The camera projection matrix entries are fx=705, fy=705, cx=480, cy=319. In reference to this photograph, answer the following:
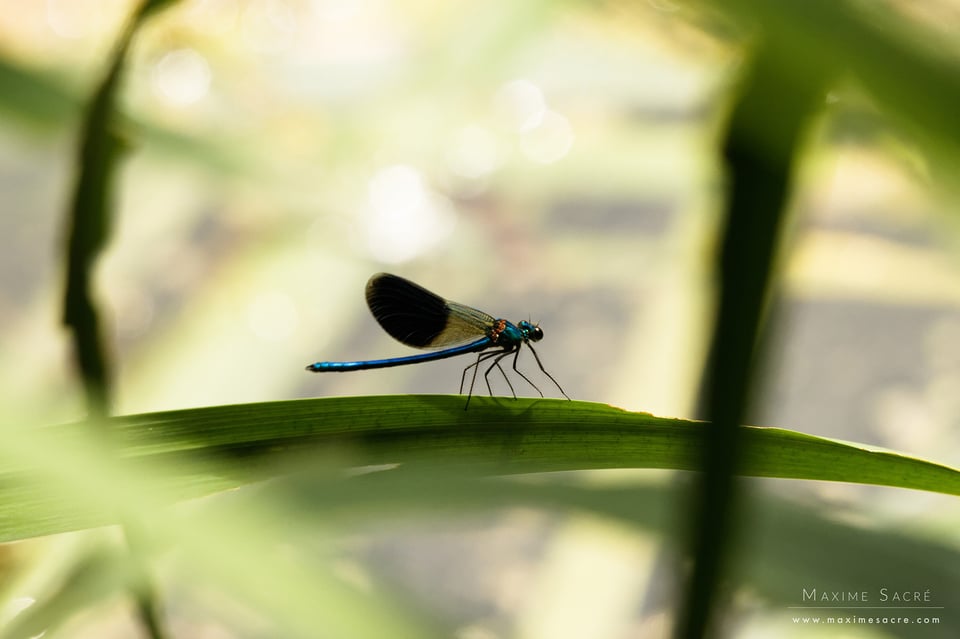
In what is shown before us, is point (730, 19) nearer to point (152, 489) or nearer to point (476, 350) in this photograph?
point (152, 489)

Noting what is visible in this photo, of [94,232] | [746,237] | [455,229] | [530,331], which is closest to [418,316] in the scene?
[530,331]

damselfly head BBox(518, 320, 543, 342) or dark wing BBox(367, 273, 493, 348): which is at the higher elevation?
damselfly head BBox(518, 320, 543, 342)

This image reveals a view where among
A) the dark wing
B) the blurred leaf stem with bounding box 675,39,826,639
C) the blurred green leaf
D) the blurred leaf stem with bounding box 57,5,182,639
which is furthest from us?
the dark wing

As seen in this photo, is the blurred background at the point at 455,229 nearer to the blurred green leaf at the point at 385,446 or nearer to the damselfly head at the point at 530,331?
the damselfly head at the point at 530,331

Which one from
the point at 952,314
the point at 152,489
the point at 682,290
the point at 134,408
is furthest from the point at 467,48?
the point at 152,489

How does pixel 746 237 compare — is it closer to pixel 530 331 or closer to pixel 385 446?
pixel 385 446

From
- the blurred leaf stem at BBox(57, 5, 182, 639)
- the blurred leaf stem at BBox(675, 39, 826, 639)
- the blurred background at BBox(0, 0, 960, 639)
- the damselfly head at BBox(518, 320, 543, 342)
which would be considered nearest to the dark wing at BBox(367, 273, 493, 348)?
the damselfly head at BBox(518, 320, 543, 342)

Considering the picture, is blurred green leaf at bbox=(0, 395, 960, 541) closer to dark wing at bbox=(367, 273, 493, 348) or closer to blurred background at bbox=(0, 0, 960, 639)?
dark wing at bbox=(367, 273, 493, 348)

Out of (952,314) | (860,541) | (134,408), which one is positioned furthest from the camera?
(952,314)

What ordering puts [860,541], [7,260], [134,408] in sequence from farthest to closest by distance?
[7,260]
[134,408]
[860,541]
